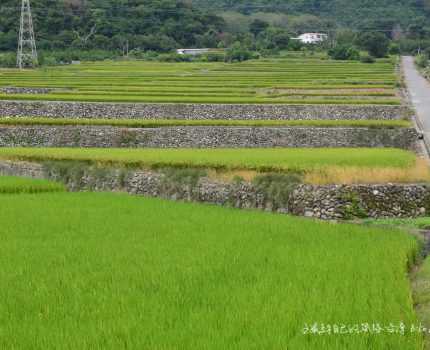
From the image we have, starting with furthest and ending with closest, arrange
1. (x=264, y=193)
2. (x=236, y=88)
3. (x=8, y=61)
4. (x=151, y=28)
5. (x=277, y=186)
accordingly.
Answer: (x=151, y=28), (x=8, y=61), (x=236, y=88), (x=264, y=193), (x=277, y=186)

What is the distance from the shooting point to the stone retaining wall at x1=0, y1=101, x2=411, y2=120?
85.5ft

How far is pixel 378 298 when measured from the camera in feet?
21.8

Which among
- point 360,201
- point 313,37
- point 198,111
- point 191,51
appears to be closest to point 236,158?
point 360,201

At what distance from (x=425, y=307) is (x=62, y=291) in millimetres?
3561

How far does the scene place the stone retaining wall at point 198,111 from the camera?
26.1 m

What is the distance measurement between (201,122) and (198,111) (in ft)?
7.79

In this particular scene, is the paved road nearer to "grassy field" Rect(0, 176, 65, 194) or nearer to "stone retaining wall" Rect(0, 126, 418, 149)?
"stone retaining wall" Rect(0, 126, 418, 149)

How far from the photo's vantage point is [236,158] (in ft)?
55.9

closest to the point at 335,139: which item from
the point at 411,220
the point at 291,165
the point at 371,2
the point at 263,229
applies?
the point at 291,165

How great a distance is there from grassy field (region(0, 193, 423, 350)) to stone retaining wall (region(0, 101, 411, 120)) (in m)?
14.9

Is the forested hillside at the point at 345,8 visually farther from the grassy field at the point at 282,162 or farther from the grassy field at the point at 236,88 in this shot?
the grassy field at the point at 282,162

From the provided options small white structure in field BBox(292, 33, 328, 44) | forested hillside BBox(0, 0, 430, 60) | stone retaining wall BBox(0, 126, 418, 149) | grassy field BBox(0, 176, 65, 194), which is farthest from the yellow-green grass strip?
small white structure in field BBox(292, 33, 328, 44)

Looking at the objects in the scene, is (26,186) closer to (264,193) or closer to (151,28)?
(264,193)

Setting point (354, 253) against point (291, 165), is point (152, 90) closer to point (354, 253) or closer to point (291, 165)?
point (291, 165)
